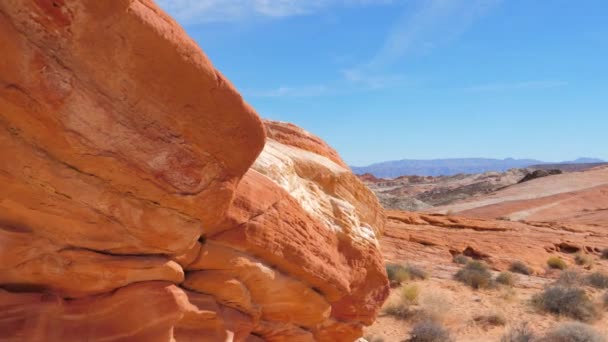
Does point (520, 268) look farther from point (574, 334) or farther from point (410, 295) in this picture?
point (574, 334)

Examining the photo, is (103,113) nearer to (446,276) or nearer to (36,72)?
(36,72)

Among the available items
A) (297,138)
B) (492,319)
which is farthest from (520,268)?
(297,138)

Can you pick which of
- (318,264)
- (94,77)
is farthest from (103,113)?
(318,264)

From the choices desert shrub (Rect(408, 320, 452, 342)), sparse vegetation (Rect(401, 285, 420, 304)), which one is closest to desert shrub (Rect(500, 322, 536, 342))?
desert shrub (Rect(408, 320, 452, 342))

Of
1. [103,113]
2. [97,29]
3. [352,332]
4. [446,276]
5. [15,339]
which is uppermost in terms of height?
[97,29]

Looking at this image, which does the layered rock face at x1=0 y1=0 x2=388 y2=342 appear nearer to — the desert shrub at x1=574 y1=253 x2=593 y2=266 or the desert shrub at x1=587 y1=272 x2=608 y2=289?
the desert shrub at x1=587 y1=272 x2=608 y2=289

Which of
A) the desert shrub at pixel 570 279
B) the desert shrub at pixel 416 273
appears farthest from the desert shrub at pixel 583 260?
the desert shrub at pixel 416 273

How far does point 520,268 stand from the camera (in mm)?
17859

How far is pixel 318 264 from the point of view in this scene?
18.3 ft

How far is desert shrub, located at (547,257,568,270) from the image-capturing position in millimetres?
18594

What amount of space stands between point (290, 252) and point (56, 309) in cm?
226

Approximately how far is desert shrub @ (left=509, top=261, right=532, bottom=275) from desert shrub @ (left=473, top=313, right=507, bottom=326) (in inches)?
255

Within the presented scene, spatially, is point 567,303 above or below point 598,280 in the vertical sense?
above

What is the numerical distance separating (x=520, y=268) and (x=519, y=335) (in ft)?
26.9
